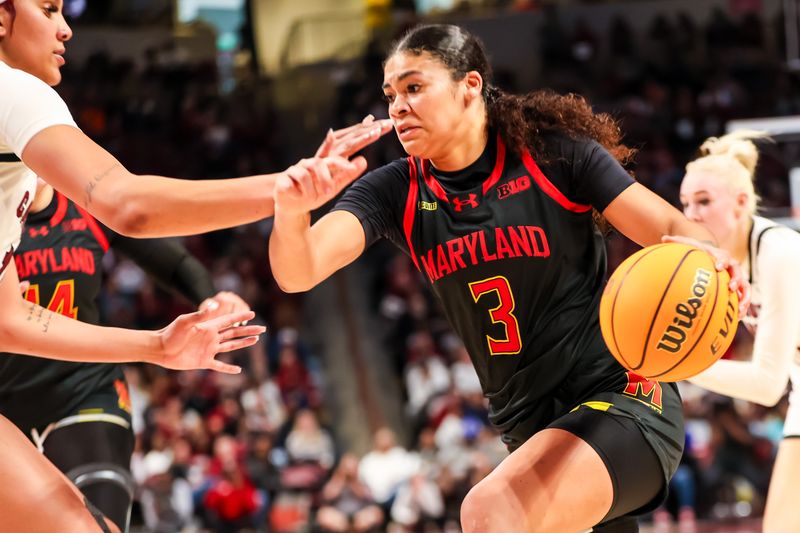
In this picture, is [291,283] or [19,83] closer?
[19,83]

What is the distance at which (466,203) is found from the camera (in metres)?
3.77

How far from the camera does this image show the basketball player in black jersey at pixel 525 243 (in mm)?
3451

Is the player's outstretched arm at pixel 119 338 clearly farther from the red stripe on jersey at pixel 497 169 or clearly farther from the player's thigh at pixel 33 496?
the red stripe on jersey at pixel 497 169

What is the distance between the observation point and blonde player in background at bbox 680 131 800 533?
13.6 feet

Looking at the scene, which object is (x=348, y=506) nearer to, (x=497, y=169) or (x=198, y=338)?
(x=497, y=169)

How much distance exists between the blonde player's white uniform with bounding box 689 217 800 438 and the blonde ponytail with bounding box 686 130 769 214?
0.93ft

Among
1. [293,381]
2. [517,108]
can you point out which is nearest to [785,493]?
[517,108]

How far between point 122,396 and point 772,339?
2817 mm

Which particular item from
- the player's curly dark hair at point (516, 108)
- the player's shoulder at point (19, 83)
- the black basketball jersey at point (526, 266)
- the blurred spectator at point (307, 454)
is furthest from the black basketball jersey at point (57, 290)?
the blurred spectator at point (307, 454)

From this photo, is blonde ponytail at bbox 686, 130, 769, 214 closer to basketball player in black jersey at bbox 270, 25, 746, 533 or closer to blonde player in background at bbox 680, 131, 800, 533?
blonde player in background at bbox 680, 131, 800, 533

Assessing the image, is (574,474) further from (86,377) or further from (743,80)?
(743,80)

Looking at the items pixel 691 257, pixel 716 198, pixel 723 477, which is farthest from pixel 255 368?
pixel 691 257

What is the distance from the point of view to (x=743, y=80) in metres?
16.5

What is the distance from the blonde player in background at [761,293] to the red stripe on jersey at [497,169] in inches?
42.0
